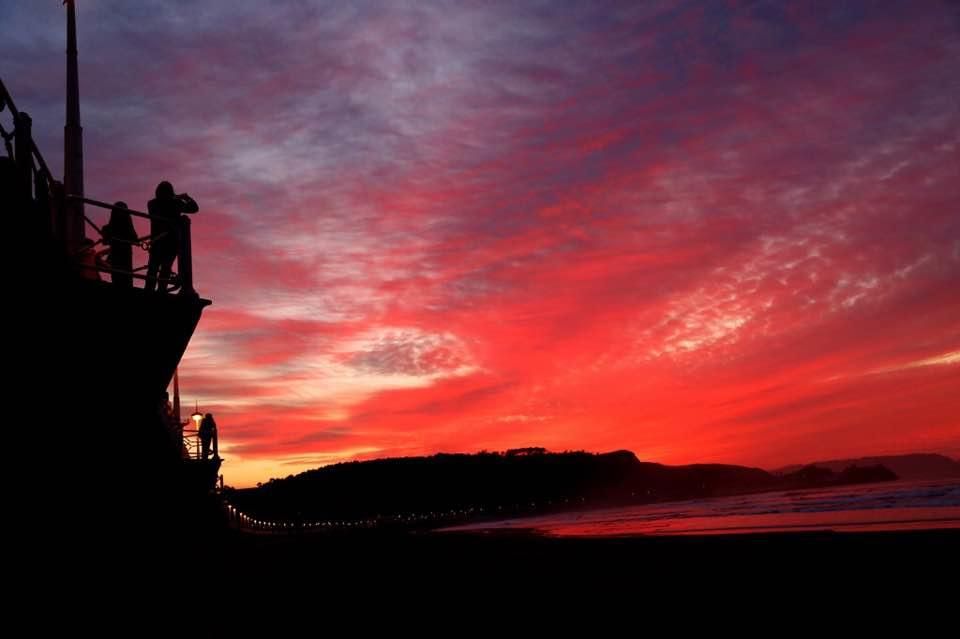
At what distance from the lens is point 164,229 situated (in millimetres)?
12648

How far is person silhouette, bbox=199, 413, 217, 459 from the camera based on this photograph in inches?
1241

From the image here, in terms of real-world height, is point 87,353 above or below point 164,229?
below

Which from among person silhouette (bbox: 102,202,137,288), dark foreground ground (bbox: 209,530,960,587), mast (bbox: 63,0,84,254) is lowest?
dark foreground ground (bbox: 209,530,960,587)

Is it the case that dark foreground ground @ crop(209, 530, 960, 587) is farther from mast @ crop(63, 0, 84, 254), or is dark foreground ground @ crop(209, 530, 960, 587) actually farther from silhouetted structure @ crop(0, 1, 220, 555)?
mast @ crop(63, 0, 84, 254)

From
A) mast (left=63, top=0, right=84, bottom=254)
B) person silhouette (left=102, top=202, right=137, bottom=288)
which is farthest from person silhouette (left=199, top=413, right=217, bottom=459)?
person silhouette (left=102, top=202, right=137, bottom=288)

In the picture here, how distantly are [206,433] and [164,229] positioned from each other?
2080cm

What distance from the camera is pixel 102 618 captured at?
33.2ft

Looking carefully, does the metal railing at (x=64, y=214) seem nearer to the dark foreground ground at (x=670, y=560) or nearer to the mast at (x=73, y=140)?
the mast at (x=73, y=140)

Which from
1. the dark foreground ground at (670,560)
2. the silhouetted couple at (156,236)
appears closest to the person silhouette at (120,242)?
the silhouetted couple at (156,236)

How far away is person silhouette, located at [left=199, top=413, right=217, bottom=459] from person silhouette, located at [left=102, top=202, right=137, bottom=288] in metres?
20.0

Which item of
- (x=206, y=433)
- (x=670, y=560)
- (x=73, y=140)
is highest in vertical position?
(x=73, y=140)

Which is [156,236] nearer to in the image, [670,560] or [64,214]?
[64,214]

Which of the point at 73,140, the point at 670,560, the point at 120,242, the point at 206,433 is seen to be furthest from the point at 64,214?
the point at 206,433

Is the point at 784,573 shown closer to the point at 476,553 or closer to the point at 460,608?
the point at 460,608
